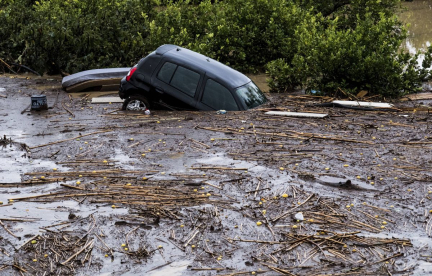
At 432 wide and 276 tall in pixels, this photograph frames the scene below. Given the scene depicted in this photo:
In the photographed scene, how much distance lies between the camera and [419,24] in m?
32.2

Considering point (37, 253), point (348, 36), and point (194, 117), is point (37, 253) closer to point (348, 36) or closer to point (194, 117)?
point (194, 117)

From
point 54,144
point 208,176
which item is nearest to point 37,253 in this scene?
point 208,176

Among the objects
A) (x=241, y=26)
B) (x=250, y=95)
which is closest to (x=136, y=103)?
(x=250, y=95)

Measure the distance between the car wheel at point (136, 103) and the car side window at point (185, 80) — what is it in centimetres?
79

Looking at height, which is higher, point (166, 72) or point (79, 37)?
point (166, 72)

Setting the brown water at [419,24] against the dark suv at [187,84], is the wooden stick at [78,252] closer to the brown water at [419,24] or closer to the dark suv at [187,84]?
the dark suv at [187,84]

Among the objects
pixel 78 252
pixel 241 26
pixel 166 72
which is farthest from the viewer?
pixel 241 26

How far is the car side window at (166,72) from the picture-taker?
40.6 ft

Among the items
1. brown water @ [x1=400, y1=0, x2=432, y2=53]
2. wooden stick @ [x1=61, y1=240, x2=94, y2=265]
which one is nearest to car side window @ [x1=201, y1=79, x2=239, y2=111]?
wooden stick @ [x1=61, y1=240, x2=94, y2=265]

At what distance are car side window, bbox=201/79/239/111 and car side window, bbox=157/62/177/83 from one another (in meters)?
0.82

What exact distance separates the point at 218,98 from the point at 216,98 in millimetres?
43

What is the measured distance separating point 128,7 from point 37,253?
1467 cm

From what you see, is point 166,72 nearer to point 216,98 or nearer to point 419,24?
point 216,98

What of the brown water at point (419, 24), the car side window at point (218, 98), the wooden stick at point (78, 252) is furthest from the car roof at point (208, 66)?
the brown water at point (419, 24)
